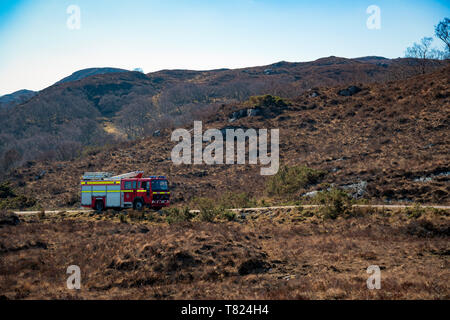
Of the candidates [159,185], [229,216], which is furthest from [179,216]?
[159,185]

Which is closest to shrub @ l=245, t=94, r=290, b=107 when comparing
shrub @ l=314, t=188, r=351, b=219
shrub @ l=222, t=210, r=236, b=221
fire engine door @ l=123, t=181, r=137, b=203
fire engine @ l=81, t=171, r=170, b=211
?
fire engine @ l=81, t=171, r=170, b=211

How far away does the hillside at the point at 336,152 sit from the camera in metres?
26.9

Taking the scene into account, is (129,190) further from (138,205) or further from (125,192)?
(138,205)

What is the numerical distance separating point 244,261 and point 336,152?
33.0 meters

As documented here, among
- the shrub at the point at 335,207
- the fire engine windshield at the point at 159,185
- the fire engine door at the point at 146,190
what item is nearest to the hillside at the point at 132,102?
the fire engine door at the point at 146,190

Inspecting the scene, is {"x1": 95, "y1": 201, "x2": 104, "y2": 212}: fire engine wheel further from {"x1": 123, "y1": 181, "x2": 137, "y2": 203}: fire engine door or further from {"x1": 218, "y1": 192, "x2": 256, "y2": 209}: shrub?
{"x1": 218, "y1": 192, "x2": 256, "y2": 209}: shrub

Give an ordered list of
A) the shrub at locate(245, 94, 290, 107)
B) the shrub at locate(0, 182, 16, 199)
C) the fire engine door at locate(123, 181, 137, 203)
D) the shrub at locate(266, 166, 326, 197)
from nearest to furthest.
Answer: the fire engine door at locate(123, 181, 137, 203) → the shrub at locate(266, 166, 326, 197) → the shrub at locate(0, 182, 16, 199) → the shrub at locate(245, 94, 290, 107)

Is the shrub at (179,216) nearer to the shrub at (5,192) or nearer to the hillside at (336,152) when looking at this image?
the hillside at (336,152)

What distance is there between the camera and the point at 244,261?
12.1 m

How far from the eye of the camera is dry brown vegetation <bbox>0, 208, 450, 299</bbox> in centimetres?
925

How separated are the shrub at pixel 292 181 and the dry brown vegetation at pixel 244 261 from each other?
38.1 ft

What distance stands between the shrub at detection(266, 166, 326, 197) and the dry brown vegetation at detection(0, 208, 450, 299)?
38.1ft

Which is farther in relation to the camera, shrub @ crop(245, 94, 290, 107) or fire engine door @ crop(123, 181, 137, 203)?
shrub @ crop(245, 94, 290, 107)
